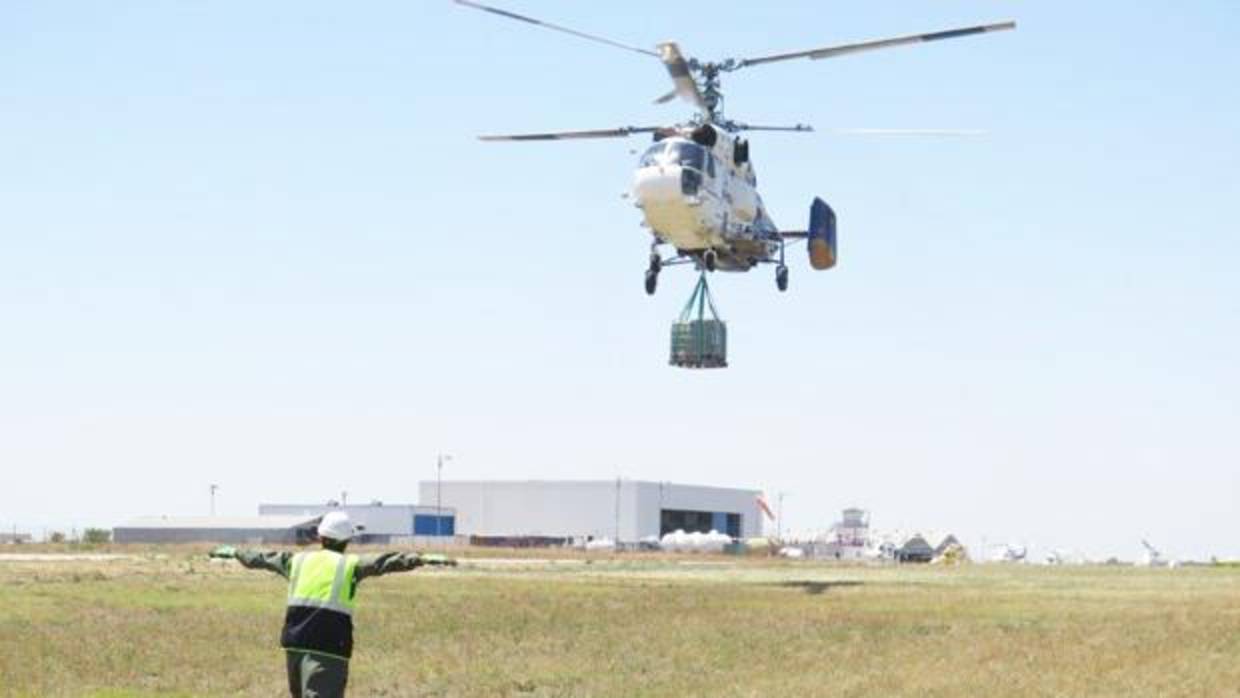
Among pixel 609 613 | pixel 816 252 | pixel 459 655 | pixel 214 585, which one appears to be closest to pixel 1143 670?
pixel 459 655

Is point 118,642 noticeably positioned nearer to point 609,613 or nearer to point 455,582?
point 609,613

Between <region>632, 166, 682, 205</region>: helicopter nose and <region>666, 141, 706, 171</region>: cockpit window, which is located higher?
<region>666, 141, 706, 171</region>: cockpit window

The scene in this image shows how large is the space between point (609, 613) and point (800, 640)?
711 cm

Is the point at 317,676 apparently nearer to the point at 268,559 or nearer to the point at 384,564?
the point at 384,564

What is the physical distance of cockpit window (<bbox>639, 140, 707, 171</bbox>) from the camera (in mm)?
57312

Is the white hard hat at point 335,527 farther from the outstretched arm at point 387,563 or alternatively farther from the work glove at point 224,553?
the work glove at point 224,553

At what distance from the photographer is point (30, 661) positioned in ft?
95.4

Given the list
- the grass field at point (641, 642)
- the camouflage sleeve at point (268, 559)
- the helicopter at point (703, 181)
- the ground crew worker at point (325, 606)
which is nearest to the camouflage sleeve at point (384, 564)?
the ground crew worker at point (325, 606)

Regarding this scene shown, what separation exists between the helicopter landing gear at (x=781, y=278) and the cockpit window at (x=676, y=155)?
28.0 ft

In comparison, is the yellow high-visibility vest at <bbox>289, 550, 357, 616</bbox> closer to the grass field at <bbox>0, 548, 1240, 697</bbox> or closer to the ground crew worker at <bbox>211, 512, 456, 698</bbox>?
the ground crew worker at <bbox>211, 512, 456, 698</bbox>

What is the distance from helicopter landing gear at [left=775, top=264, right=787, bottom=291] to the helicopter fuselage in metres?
1.48

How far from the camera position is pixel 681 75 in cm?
5844

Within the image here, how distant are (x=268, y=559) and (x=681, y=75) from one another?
147ft

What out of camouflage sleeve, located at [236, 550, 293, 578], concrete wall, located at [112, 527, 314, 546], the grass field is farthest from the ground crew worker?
concrete wall, located at [112, 527, 314, 546]
